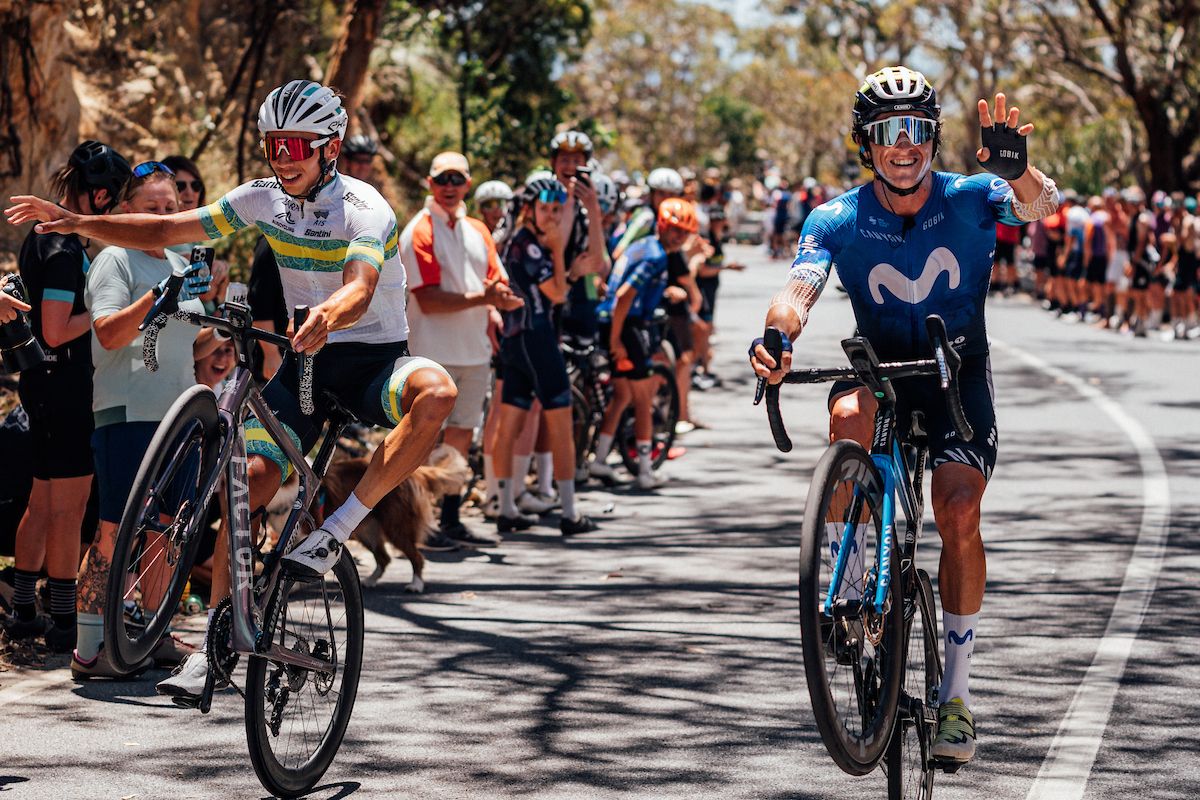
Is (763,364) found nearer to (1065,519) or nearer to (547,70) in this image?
(1065,519)

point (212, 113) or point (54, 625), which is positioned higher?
point (212, 113)

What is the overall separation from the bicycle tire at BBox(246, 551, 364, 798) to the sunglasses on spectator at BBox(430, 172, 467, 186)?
480cm

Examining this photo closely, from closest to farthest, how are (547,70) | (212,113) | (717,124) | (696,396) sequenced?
(212,113)
(696,396)
(547,70)
(717,124)

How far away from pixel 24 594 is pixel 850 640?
430cm

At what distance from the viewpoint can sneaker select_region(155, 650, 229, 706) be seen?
531 cm

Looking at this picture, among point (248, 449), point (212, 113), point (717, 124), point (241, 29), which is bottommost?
point (248, 449)

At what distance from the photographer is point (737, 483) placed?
13055mm

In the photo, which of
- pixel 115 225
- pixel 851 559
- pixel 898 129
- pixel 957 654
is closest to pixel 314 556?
pixel 115 225

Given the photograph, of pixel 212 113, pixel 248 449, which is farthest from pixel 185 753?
pixel 212 113

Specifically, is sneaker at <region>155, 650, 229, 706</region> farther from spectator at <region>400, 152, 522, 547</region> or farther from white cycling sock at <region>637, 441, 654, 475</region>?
white cycling sock at <region>637, 441, 654, 475</region>

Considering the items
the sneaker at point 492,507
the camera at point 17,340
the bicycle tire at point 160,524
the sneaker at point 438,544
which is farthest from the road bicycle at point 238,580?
the sneaker at point 492,507

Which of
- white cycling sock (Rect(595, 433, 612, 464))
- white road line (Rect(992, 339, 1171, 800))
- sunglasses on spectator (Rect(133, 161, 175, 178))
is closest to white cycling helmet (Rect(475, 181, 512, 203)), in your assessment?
white cycling sock (Rect(595, 433, 612, 464))

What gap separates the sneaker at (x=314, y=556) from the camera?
5.39m

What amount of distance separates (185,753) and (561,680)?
1.75m
